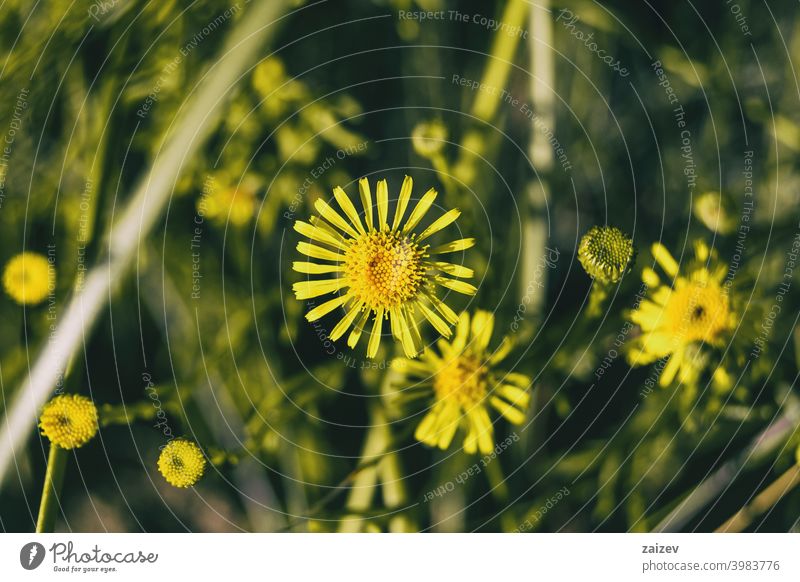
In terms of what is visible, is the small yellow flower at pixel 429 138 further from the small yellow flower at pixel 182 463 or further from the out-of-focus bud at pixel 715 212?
the small yellow flower at pixel 182 463

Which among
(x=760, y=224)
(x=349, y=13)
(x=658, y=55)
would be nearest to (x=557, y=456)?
(x=760, y=224)

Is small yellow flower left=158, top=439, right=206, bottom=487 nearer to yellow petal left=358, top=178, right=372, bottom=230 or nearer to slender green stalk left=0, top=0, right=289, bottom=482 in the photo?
slender green stalk left=0, top=0, right=289, bottom=482

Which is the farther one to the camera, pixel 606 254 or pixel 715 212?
pixel 715 212

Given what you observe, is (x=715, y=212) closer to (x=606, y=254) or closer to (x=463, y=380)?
(x=606, y=254)
